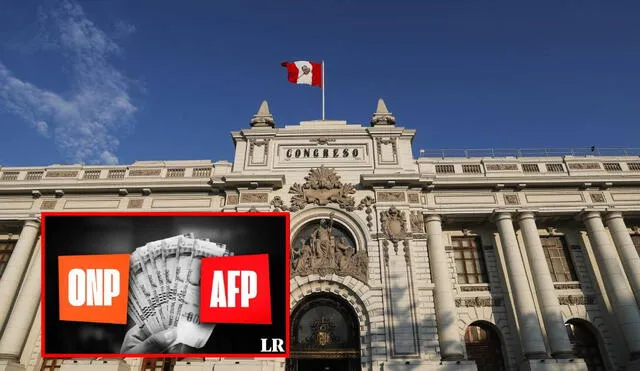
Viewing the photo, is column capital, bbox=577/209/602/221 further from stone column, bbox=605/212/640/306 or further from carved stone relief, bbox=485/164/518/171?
carved stone relief, bbox=485/164/518/171

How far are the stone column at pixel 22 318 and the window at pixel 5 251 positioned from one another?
3.23 m

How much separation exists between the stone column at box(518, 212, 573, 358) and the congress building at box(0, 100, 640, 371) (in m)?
0.07

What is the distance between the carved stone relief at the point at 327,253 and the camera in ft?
67.2

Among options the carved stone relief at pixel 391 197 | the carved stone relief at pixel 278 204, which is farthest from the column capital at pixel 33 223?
the carved stone relief at pixel 391 197

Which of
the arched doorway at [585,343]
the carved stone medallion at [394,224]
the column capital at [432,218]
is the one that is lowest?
the arched doorway at [585,343]

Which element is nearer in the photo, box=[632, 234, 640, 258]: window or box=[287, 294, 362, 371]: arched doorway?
box=[287, 294, 362, 371]: arched doorway

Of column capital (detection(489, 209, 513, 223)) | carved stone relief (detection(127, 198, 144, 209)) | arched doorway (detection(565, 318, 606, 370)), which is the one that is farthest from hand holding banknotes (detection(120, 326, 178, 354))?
arched doorway (detection(565, 318, 606, 370))

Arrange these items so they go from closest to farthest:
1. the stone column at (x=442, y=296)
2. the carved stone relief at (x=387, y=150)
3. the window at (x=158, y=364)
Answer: the stone column at (x=442, y=296)
the window at (x=158, y=364)
the carved stone relief at (x=387, y=150)

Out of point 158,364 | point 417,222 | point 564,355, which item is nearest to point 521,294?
point 564,355

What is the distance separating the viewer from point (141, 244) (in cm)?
1431

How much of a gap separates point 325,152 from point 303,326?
9.73 meters

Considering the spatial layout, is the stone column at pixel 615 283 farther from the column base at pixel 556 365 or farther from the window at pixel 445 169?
the window at pixel 445 169

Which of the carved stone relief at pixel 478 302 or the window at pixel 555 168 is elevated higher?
the window at pixel 555 168

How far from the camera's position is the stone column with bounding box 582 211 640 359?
19.4 meters
